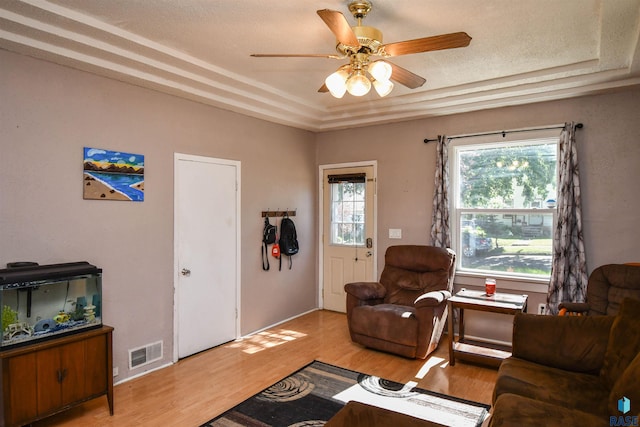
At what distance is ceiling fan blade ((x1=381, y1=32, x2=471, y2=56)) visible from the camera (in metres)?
2.01

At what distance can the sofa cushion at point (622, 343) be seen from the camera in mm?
2025

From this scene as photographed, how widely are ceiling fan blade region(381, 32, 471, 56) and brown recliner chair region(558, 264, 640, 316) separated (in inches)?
90.2

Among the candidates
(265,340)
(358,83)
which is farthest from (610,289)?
(265,340)

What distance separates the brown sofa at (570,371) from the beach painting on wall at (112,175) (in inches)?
125

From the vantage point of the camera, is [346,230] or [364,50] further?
[346,230]

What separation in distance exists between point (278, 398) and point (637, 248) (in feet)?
11.6

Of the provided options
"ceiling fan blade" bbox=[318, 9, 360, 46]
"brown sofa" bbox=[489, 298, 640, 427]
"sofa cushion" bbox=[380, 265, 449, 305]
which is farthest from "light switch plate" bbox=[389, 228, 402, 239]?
"ceiling fan blade" bbox=[318, 9, 360, 46]

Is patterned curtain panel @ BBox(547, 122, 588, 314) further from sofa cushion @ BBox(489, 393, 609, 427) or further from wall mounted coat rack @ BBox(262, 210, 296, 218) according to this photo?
wall mounted coat rack @ BBox(262, 210, 296, 218)

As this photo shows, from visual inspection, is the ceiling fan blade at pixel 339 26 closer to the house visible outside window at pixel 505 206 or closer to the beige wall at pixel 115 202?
the beige wall at pixel 115 202

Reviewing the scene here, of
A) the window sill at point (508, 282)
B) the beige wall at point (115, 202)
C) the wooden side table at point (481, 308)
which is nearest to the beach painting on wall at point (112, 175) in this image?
the beige wall at point (115, 202)

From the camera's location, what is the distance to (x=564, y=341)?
241 centimetres

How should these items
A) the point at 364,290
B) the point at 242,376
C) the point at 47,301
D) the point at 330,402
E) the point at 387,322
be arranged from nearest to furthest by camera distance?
the point at 47,301 < the point at 330,402 < the point at 242,376 < the point at 387,322 < the point at 364,290

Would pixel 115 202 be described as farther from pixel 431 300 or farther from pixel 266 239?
pixel 431 300

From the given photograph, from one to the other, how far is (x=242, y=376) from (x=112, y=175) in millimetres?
2100
